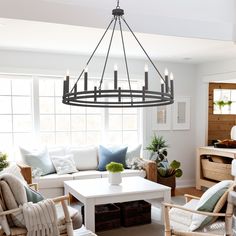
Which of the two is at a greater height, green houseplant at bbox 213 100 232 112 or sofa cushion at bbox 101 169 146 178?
green houseplant at bbox 213 100 232 112

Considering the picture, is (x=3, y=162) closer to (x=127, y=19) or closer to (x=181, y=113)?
(x=127, y=19)

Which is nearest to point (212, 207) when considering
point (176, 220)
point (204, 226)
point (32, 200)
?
point (204, 226)

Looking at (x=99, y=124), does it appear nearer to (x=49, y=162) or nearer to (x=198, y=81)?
(x=49, y=162)

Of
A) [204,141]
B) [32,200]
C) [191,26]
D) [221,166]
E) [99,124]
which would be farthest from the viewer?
[204,141]

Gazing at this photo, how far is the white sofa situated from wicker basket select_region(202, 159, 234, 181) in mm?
1243

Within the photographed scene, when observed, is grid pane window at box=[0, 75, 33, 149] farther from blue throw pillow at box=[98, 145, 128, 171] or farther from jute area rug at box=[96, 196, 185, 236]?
jute area rug at box=[96, 196, 185, 236]

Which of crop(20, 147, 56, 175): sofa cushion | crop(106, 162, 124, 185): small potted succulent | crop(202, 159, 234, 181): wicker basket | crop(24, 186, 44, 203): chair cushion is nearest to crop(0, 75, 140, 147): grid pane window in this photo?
crop(20, 147, 56, 175): sofa cushion

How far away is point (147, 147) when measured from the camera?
19.4ft

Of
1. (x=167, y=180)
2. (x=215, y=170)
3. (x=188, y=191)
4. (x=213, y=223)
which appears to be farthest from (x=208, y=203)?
(x=188, y=191)

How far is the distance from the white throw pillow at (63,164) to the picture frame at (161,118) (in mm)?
1821

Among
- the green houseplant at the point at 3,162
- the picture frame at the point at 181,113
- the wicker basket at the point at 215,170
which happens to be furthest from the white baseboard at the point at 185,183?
the green houseplant at the point at 3,162

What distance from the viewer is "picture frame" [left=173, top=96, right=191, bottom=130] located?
20.9 ft

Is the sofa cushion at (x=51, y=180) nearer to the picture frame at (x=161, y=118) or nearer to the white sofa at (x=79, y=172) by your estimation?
the white sofa at (x=79, y=172)

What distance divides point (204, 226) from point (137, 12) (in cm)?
242
